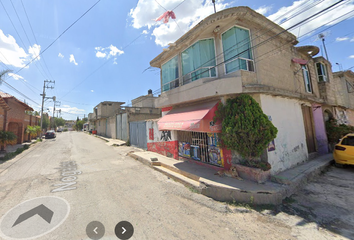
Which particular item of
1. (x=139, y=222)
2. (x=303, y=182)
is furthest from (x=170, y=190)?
(x=303, y=182)

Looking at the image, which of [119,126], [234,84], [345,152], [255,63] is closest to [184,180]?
[234,84]

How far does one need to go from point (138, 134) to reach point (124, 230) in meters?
11.3

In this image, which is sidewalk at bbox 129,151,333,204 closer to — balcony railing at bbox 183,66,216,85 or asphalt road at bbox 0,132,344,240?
asphalt road at bbox 0,132,344,240

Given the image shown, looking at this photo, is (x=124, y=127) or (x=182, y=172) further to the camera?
(x=124, y=127)

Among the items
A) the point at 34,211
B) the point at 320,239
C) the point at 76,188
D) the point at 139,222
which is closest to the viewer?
the point at 320,239

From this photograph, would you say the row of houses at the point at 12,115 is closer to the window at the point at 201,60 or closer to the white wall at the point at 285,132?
the window at the point at 201,60

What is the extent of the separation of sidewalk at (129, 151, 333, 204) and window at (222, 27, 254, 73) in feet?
15.2

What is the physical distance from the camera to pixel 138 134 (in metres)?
14.1

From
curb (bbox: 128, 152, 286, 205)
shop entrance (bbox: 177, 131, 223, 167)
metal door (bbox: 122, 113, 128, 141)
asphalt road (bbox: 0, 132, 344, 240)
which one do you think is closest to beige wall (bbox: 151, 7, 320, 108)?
shop entrance (bbox: 177, 131, 223, 167)

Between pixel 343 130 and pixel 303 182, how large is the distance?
28.4ft

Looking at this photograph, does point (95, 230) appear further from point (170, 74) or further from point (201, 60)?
point (170, 74)

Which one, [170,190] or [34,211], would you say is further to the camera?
[170,190]

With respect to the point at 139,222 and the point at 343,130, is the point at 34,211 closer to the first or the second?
the point at 139,222

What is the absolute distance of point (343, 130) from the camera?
10.5 metres
